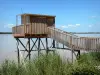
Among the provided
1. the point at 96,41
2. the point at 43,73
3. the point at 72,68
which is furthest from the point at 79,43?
the point at 43,73

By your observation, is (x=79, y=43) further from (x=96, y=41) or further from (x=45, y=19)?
(x=45, y=19)

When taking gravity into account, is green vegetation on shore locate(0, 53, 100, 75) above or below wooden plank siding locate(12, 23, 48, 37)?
below

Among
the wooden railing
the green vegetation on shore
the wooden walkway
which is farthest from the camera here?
the wooden railing

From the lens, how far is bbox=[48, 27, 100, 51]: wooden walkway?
24205 mm

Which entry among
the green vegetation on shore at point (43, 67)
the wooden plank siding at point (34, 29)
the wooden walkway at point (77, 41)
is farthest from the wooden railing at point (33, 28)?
the green vegetation on shore at point (43, 67)

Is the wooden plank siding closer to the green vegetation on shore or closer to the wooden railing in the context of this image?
the wooden railing

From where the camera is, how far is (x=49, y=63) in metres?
14.7

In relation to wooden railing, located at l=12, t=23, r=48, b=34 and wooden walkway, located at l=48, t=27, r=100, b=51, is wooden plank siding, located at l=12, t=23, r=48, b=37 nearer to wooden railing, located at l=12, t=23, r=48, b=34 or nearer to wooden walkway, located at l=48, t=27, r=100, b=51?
wooden railing, located at l=12, t=23, r=48, b=34

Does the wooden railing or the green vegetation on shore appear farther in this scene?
the wooden railing

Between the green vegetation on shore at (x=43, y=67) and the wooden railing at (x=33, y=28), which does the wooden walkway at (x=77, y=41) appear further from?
the green vegetation on shore at (x=43, y=67)

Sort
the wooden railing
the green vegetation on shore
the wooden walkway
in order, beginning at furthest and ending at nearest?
the wooden railing
the wooden walkway
the green vegetation on shore

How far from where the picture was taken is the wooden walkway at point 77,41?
2420 centimetres

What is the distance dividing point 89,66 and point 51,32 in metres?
14.1

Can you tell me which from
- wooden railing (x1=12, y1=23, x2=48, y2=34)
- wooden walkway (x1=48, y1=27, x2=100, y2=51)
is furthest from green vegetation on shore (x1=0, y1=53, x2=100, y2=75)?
wooden railing (x1=12, y1=23, x2=48, y2=34)
